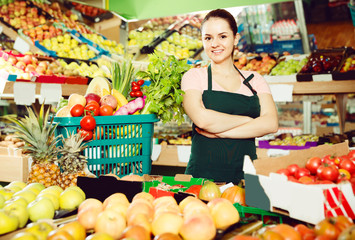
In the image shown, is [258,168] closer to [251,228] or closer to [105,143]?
[251,228]

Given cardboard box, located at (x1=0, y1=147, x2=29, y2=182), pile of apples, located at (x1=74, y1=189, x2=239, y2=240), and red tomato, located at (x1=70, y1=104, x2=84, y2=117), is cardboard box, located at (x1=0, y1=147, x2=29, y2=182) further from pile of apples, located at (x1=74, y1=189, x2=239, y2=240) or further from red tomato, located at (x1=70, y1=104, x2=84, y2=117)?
pile of apples, located at (x1=74, y1=189, x2=239, y2=240)

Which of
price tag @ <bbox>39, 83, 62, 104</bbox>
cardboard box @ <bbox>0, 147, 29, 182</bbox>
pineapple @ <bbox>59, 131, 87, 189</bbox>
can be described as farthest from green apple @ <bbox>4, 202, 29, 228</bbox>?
price tag @ <bbox>39, 83, 62, 104</bbox>

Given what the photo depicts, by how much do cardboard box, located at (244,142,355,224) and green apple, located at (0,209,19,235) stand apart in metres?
0.82

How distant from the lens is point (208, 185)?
58.4 inches

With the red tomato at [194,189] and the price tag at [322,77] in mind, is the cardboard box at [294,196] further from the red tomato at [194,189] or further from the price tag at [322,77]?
the price tag at [322,77]

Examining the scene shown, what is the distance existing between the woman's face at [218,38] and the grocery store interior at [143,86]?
0.61 ft

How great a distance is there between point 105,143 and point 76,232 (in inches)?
30.4

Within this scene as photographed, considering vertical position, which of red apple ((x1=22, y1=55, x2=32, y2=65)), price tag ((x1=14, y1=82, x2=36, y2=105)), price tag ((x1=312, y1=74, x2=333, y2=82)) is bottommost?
price tag ((x1=14, y1=82, x2=36, y2=105))

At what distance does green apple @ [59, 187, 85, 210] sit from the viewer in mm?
1370

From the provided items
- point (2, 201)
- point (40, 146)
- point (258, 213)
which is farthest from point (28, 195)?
point (258, 213)

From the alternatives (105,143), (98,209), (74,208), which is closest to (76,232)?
(98,209)

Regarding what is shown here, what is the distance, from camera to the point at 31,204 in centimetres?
128

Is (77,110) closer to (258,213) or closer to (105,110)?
(105,110)

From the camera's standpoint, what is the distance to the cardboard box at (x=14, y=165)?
9.18ft
